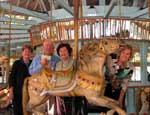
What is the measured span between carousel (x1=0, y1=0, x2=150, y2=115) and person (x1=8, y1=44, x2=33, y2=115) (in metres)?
0.23

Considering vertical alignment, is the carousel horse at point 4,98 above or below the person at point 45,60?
below

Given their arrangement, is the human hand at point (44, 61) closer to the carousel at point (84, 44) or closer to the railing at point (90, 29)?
the carousel at point (84, 44)

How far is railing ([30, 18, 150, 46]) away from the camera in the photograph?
853cm

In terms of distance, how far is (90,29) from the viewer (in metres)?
8.92

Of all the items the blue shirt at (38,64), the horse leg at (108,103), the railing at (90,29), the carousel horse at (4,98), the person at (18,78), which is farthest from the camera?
the railing at (90,29)

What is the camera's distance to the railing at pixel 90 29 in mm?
8531

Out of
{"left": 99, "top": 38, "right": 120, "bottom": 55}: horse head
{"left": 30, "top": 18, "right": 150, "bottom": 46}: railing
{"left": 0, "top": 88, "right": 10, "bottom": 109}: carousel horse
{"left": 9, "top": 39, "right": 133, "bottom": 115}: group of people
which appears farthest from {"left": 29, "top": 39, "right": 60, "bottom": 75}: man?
{"left": 30, "top": 18, "right": 150, "bottom": 46}: railing

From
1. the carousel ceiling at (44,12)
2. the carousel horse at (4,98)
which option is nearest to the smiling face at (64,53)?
the carousel horse at (4,98)

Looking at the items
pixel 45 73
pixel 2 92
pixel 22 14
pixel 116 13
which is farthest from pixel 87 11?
pixel 45 73

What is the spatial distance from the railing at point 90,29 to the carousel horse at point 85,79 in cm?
364

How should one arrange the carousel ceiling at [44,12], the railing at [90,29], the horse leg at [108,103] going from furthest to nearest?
1. the carousel ceiling at [44,12]
2. the railing at [90,29]
3. the horse leg at [108,103]

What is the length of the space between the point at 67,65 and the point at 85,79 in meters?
0.30

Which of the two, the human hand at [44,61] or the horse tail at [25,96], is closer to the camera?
the human hand at [44,61]

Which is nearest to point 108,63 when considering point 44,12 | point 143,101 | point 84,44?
point 84,44
